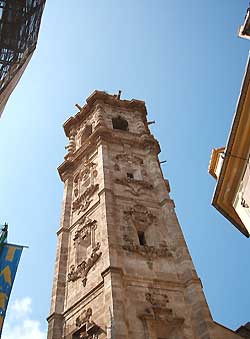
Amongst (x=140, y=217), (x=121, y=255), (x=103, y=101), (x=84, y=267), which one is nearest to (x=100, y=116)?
(x=103, y=101)

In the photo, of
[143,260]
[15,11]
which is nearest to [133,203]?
[143,260]

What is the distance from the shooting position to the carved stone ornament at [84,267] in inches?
609

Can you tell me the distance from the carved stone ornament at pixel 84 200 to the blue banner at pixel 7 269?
6283 millimetres

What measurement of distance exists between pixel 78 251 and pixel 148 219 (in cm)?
360

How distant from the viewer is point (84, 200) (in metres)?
20.4

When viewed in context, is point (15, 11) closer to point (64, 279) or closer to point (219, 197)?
point (64, 279)

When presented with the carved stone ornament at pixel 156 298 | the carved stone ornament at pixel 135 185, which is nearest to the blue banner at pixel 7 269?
the carved stone ornament at pixel 156 298

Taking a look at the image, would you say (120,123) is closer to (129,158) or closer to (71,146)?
(71,146)

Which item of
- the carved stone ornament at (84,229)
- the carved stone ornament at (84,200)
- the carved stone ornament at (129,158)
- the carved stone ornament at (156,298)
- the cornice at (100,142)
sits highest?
the cornice at (100,142)

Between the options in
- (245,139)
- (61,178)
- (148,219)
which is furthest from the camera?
(61,178)

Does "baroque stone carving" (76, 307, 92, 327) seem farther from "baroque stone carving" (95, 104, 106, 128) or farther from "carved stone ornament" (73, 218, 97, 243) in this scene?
"baroque stone carving" (95, 104, 106, 128)

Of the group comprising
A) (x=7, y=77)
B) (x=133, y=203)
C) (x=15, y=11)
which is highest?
(x=15, y=11)

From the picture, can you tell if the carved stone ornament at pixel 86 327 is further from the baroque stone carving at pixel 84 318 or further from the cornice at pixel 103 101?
the cornice at pixel 103 101

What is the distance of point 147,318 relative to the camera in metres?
12.8
